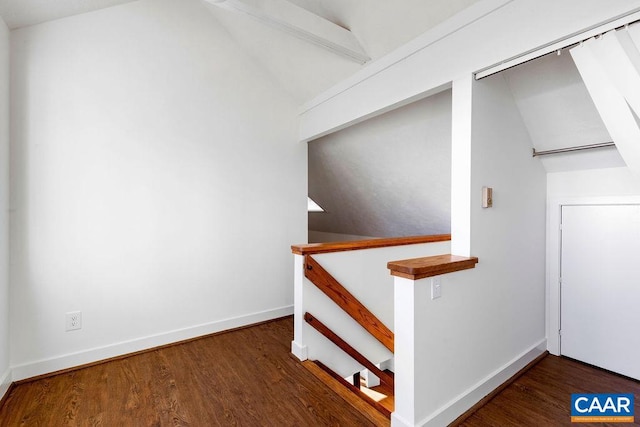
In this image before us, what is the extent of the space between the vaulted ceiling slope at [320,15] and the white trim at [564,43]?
1.25ft

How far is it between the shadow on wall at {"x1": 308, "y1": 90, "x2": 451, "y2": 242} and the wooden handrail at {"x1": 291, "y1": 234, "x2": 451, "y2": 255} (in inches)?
21.5

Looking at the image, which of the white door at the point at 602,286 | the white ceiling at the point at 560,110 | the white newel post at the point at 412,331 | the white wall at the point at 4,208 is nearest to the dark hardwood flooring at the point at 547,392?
the white door at the point at 602,286

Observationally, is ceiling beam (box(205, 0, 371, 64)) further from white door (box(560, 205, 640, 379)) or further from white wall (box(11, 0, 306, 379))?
white door (box(560, 205, 640, 379))

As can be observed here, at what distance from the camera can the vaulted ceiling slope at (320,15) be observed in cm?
184

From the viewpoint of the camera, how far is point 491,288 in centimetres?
195

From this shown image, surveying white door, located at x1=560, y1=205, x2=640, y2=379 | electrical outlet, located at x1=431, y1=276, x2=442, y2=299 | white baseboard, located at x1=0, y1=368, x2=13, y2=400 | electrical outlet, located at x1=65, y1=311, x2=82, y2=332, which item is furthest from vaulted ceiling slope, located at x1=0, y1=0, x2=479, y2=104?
white baseboard, located at x1=0, y1=368, x2=13, y2=400

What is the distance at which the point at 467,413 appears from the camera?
5.74 feet

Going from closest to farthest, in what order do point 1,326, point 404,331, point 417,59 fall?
1. point 404,331
2. point 1,326
3. point 417,59

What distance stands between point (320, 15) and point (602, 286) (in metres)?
2.89

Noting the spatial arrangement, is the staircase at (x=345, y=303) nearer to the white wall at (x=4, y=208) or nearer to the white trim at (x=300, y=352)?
the white trim at (x=300, y=352)

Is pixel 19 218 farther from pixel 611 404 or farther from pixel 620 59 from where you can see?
pixel 611 404

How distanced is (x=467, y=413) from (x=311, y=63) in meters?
2.74

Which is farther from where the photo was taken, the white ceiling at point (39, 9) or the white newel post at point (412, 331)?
the white ceiling at point (39, 9)

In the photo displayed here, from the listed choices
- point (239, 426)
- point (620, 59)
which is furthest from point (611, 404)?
point (239, 426)
